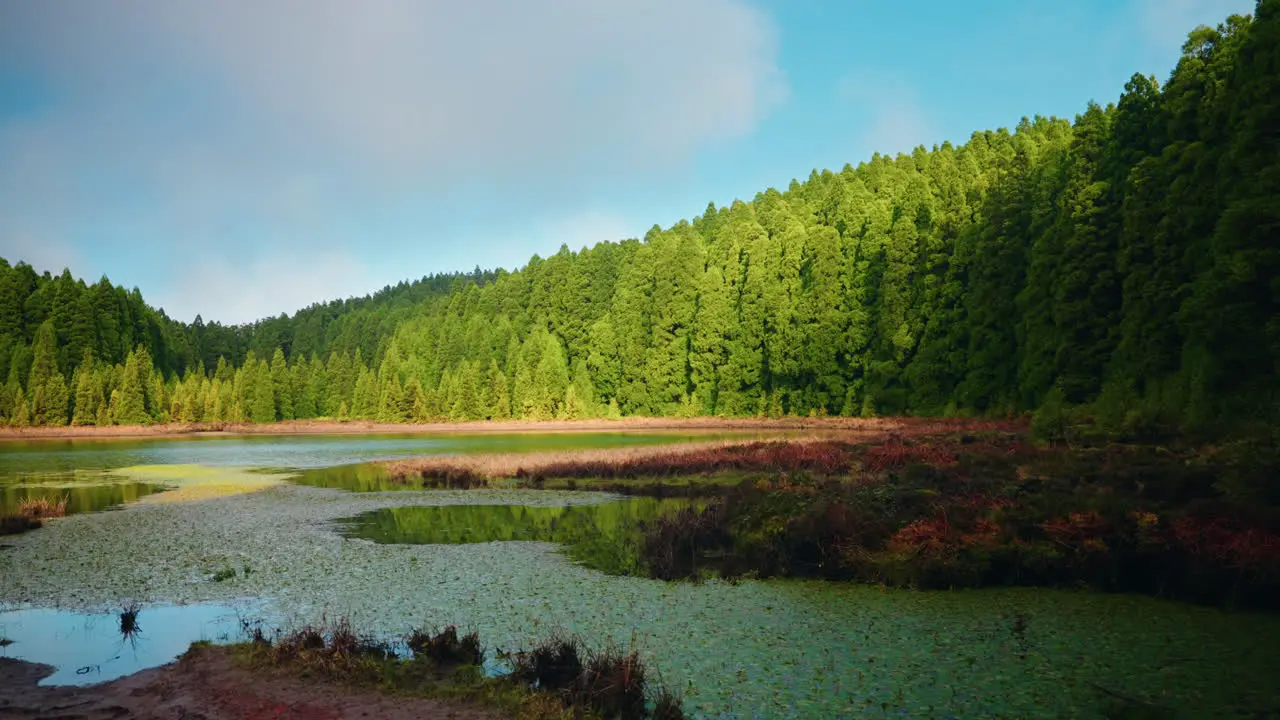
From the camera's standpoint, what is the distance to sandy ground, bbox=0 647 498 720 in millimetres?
7898

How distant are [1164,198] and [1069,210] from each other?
885 cm

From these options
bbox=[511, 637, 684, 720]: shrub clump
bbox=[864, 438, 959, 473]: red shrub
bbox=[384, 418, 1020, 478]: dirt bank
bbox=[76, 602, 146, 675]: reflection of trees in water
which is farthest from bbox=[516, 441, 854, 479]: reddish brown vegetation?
bbox=[76, 602, 146, 675]: reflection of trees in water

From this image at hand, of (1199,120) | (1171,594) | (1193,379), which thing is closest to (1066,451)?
(1193,379)

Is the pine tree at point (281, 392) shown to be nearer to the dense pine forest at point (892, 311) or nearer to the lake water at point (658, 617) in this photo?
the dense pine forest at point (892, 311)

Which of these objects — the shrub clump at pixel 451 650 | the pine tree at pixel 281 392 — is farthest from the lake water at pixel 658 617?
the pine tree at pixel 281 392

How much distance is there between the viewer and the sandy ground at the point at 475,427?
199 feet

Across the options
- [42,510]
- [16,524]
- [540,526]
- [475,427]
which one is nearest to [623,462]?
[540,526]

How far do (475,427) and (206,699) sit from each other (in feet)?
239

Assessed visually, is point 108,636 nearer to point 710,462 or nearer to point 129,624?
point 129,624

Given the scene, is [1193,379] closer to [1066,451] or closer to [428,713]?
[1066,451]

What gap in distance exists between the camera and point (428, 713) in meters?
7.91

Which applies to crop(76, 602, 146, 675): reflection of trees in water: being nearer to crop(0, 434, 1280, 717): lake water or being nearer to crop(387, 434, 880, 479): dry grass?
crop(0, 434, 1280, 717): lake water

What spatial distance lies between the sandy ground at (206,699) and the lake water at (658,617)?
654mm

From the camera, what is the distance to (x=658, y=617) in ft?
37.0
